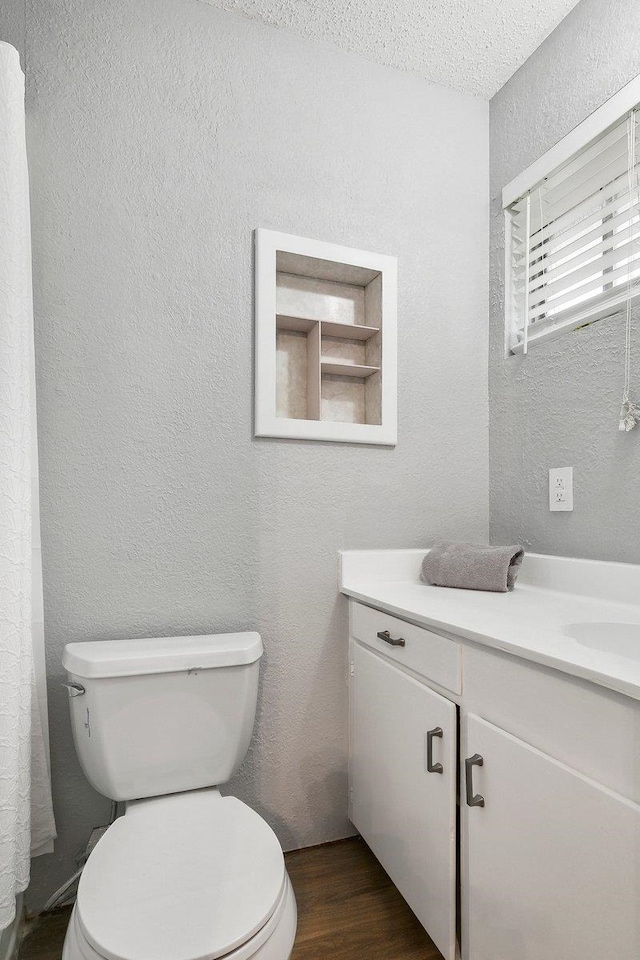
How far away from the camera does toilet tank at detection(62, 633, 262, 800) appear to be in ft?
3.85

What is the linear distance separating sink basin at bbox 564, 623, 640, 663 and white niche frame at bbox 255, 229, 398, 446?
0.81 metres

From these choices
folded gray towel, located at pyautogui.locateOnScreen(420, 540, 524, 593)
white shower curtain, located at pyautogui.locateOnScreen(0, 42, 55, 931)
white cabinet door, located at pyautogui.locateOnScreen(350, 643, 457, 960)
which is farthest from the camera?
folded gray towel, located at pyautogui.locateOnScreen(420, 540, 524, 593)

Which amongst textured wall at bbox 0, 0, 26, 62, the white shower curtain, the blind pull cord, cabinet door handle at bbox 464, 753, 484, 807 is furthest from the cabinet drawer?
textured wall at bbox 0, 0, 26, 62

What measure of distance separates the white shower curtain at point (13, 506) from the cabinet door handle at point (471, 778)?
86cm

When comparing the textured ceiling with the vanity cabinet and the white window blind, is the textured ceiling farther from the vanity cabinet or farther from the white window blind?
the vanity cabinet

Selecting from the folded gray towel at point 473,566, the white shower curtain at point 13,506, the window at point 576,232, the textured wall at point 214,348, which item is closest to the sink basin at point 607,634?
the folded gray towel at point 473,566

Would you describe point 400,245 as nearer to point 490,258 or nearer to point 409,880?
point 490,258

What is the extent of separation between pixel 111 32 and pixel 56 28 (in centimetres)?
14

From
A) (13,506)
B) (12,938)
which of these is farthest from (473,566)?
(12,938)


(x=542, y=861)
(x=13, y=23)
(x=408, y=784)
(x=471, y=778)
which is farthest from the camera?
(x=13, y=23)

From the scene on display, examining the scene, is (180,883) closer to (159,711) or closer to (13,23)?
(159,711)

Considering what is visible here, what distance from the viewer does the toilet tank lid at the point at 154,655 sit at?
117 centimetres

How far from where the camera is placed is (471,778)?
99cm

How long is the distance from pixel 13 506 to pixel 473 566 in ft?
3.83
